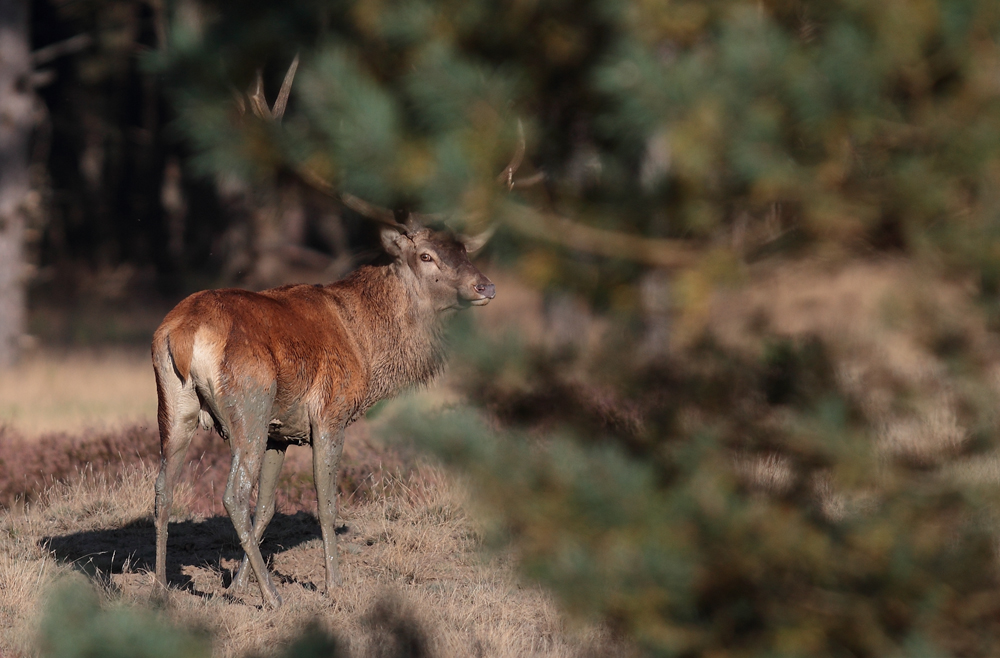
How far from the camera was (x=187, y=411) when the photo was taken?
603 centimetres

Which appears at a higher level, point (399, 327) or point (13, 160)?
point (399, 327)

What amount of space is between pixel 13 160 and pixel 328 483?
965 centimetres

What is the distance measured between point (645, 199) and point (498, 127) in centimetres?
57

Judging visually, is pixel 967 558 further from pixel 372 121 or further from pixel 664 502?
pixel 372 121

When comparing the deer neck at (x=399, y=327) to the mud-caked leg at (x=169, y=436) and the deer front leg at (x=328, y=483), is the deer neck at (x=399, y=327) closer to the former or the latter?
the deer front leg at (x=328, y=483)

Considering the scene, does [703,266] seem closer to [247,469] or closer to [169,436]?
[247,469]

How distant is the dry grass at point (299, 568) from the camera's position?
531 cm

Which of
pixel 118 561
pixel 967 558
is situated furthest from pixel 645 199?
pixel 118 561

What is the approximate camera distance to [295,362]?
630 cm

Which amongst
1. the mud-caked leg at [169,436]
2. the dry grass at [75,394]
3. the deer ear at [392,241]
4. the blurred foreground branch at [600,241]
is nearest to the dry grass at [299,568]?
the mud-caked leg at [169,436]

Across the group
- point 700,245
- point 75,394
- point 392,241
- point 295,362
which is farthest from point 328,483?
point 75,394

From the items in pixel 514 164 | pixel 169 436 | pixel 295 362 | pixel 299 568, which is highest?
pixel 514 164

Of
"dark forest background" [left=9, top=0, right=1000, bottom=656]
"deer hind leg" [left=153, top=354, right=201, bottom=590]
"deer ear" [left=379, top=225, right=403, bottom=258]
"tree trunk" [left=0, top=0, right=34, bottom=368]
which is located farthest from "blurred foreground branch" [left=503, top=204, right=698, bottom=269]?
"tree trunk" [left=0, top=0, right=34, bottom=368]

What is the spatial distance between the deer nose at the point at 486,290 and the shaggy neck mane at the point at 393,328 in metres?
0.39
